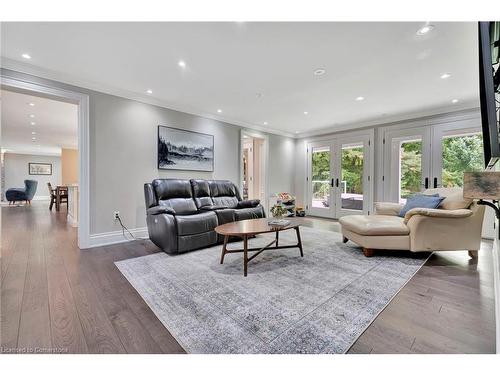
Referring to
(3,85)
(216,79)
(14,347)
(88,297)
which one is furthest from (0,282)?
(216,79)

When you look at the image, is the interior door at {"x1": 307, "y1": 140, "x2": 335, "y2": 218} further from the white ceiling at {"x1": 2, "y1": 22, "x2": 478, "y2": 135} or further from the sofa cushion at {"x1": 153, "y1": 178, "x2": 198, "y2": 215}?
the sofa cushion at {"x1": 153, "y1": 178, "x2": 198, "y2": 215}

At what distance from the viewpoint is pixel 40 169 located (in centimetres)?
1077

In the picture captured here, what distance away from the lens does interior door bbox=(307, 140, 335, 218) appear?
595 cm

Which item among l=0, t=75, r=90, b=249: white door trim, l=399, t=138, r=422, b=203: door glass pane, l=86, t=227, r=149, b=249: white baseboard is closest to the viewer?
l=0, t=75, r=90, b=249: white door trim

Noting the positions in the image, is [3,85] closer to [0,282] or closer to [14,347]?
[0,282]

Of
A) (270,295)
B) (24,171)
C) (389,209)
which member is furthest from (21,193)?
(389,209)

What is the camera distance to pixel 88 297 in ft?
5.83

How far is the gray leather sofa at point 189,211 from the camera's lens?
9.16 feet

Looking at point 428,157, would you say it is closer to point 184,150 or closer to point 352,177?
point 352,177

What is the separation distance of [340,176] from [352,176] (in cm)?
30

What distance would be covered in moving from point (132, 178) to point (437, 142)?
18.3 ft

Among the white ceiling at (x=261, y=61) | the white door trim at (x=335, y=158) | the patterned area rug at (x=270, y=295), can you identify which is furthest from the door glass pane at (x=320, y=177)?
the patterned area rug at (x=270, y=295)

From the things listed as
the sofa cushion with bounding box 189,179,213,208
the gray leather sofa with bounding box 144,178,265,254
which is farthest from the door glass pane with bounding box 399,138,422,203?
the sofa cushion with bounding box 189,179,213,208

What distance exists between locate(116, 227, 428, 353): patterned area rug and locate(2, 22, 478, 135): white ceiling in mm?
2306
